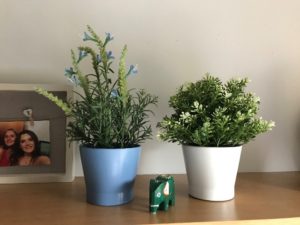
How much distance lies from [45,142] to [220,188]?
1.31 ft

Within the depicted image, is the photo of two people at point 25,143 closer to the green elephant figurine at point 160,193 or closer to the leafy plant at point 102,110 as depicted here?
the leafy plant at point 102,110

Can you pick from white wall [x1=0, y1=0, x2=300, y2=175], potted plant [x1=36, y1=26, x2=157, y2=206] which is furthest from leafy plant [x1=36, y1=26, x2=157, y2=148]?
white wall [x1=0, y1=0, x2=300, y2=175]

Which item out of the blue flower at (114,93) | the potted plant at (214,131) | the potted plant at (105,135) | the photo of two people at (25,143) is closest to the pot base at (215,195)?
the potted plant at (214,131)

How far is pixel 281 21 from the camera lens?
3.00 ft

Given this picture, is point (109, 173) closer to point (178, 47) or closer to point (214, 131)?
point (214, 131)

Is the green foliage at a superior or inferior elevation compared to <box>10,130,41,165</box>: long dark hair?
superior

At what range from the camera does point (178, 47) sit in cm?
88

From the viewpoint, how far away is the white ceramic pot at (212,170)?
64 cm

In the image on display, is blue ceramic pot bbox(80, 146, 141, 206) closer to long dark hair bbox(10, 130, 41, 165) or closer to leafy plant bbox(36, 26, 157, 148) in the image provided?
leafy plant bbox(36, 26, 157, 148)

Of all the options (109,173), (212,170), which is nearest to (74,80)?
(109,173)

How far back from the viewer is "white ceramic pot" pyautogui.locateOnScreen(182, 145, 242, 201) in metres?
0.64

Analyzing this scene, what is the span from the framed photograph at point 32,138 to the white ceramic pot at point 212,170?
0.29 metres

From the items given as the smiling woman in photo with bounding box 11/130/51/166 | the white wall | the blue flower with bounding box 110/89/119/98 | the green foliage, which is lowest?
the smiling woman in photo with bounding box 11/130/51/166

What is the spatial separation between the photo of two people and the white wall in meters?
0.11
